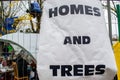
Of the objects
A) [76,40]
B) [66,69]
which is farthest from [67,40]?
[66,69]

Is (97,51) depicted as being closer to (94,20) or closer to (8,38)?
(94,20)

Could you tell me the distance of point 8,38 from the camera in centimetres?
762

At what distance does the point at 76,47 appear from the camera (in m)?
2.07

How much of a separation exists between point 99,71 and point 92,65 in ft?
0.18

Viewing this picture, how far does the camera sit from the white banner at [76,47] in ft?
6.68

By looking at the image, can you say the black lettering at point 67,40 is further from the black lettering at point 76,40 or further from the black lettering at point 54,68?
the black lettering at point 54,68

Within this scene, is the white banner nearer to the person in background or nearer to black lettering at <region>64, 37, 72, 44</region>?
black lettering at <region>64, 37, 72, 44</region>

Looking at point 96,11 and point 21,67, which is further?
point 21,67

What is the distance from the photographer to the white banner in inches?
80.2

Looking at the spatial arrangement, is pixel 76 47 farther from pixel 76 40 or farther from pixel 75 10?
pixel 75 10

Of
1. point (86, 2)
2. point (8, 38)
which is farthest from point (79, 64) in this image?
point (8, 38)

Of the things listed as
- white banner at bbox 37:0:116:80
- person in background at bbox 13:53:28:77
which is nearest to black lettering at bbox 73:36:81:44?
white banner at bbox 37:0:116:80

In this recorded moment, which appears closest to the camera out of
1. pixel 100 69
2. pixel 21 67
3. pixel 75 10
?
pixel 100 69

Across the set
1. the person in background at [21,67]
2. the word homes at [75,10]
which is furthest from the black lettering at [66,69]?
the person in background at [21,67]
